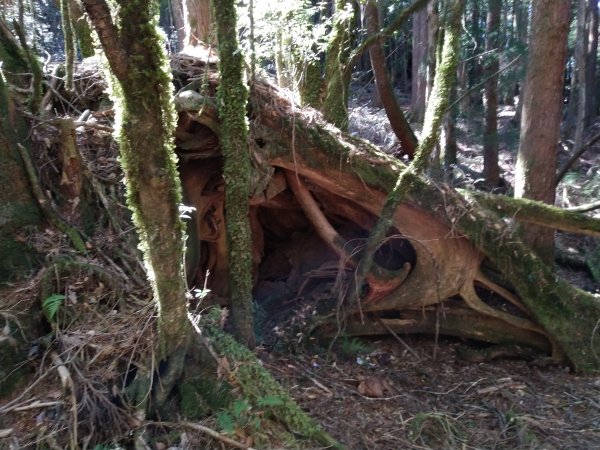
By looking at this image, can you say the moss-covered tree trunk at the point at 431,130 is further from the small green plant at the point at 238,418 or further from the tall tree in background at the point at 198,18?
the tall tree in background at the point at 198,18

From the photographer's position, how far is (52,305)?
12.0 feet

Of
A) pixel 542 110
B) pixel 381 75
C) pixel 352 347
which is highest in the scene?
pixel 381 75

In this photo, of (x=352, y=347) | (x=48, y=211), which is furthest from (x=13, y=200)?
(x=352, y=347)

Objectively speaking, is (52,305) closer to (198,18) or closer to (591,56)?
(198,18)

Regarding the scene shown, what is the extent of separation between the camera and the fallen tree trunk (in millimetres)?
5711

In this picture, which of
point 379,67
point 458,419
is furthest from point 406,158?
point 458,419

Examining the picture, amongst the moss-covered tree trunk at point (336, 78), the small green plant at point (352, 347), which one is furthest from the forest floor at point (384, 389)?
the moss-covered tree trunk at point (336, 78)

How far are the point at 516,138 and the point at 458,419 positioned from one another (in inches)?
330

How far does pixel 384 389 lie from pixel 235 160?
266cm

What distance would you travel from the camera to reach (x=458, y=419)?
5000 mm

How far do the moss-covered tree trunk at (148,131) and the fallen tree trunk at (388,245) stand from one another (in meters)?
2.09

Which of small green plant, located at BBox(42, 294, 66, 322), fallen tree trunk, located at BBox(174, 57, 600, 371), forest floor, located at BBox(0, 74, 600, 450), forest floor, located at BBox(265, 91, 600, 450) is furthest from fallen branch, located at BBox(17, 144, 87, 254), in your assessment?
forest floor, located at BBox(265, 91, 600, 450)

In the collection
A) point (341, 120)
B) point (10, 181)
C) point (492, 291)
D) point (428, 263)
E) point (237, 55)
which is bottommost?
point (492, 291)

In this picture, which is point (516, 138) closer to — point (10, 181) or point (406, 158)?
point (406, 158)
